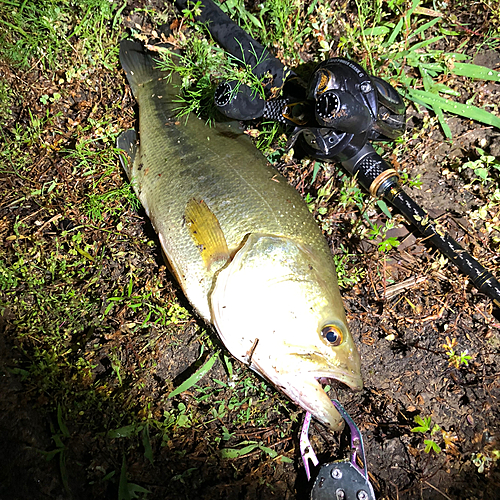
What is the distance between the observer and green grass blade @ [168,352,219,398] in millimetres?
2969

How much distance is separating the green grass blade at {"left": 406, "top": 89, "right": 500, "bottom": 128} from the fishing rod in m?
0.73

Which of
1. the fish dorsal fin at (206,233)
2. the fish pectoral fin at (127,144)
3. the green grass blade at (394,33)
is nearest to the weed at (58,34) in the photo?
the fish pectoral fin at (127,144)

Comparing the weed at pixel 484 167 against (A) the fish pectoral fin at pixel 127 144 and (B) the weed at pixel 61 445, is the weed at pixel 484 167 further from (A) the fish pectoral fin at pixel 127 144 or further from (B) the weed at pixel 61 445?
(B) the weed at pixel 61 445

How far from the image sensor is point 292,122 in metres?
2.93

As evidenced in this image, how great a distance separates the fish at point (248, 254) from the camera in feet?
7.82

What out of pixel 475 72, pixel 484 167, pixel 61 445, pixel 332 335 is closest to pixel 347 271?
pixel 332 335

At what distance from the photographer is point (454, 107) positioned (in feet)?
11.2

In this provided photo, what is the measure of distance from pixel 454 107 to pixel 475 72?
373mm

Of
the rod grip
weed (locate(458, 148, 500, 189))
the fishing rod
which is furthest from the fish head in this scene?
weed (locate(458, 148, 500, 189))

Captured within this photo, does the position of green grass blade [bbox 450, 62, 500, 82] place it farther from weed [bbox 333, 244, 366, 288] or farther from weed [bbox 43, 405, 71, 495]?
weed [bbox 43, 405, 71, 495]

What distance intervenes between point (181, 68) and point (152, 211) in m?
1.34

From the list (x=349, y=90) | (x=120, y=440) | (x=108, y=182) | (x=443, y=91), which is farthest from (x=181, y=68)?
(x=120, y=440)

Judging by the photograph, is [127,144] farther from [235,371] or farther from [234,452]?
[234,452]

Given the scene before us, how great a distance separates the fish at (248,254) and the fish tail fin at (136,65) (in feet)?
1.52
